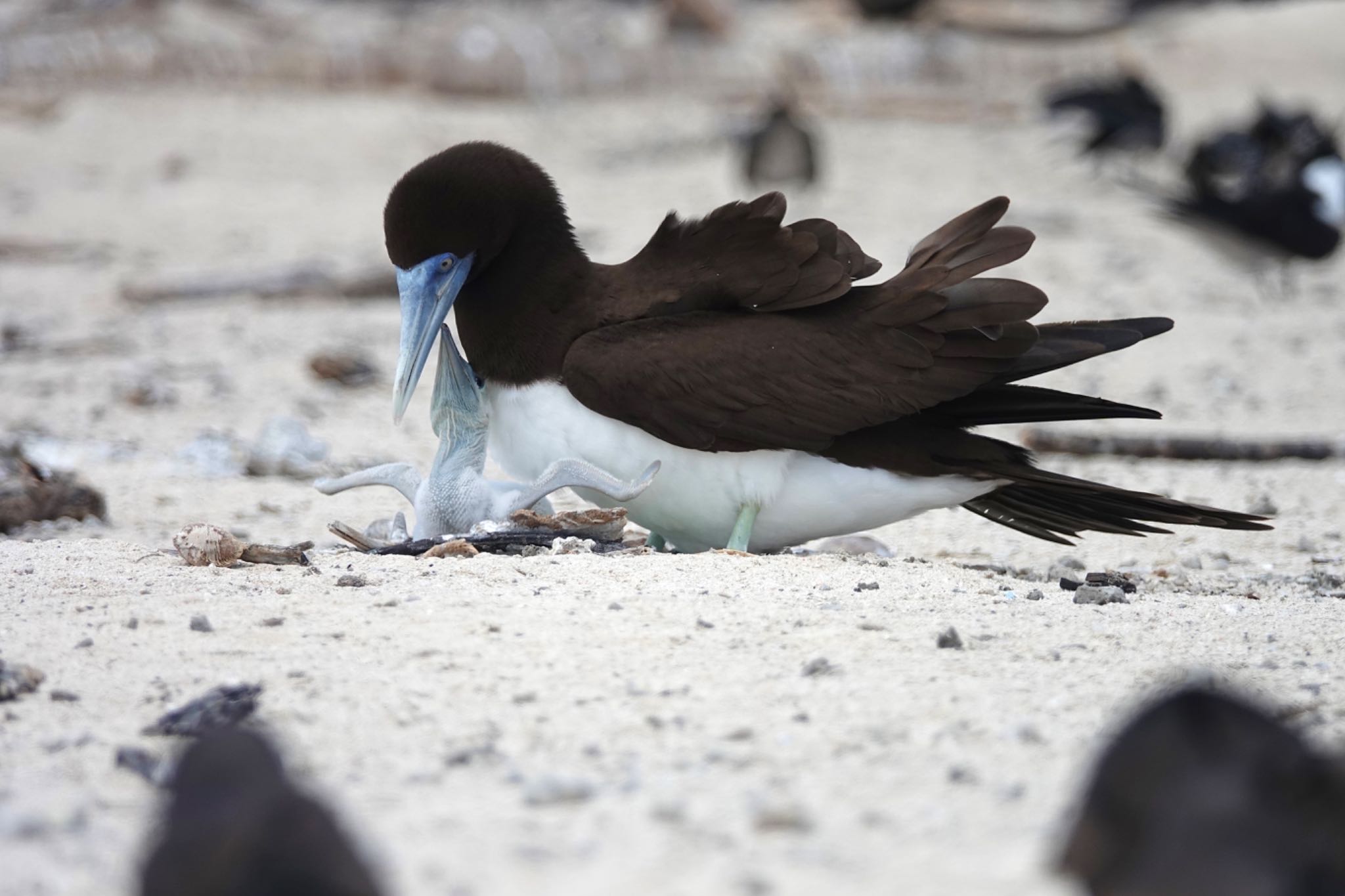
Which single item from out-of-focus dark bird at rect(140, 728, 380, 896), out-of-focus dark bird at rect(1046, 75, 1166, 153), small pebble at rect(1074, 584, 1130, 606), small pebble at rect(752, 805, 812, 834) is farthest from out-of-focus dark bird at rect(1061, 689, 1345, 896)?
out-of-focus dark bird at rect(1046, 75, 1166, 153)

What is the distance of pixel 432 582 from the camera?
13.3ft

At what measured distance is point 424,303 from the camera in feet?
15.8

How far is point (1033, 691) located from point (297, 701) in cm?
150

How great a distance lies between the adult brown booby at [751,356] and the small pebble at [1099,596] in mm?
506

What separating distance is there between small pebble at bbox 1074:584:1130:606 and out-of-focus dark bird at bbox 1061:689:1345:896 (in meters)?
1.97

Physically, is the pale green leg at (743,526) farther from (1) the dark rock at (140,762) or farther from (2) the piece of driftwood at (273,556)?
(1) the dark rock at (140,762)

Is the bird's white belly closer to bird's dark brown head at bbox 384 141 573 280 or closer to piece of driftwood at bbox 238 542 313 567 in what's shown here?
bird's dark brown head at bbox 384 141 573 280

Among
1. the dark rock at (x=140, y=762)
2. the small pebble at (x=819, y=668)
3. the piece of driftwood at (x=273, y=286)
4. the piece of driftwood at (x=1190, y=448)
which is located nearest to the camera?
the dark rock at (x=140, y=762)

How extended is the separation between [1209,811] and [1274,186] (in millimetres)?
11526

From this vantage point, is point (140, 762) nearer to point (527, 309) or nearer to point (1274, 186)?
point (527, 309)

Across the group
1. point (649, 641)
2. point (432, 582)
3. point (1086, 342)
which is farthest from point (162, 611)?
point (1086, 342)

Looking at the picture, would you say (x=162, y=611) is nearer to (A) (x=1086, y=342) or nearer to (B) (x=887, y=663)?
(B) (x=887, y=663)

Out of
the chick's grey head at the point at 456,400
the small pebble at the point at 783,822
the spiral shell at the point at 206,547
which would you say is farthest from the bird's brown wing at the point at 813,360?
the small pebble at the point at 783,822

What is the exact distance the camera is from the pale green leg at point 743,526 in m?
4.73
